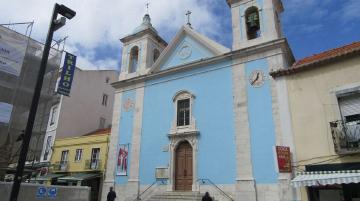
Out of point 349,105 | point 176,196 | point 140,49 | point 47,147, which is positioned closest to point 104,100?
point 47,147

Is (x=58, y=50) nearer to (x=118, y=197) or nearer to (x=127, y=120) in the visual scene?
(x=127, y=120)

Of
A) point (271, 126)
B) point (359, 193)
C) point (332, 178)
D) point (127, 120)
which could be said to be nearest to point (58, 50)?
point (127, 120)

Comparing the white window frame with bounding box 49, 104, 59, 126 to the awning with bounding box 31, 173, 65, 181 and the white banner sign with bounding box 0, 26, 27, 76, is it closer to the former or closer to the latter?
the awning with bounding box 31, 173, 65, 181

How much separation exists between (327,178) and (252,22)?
9.25 metres

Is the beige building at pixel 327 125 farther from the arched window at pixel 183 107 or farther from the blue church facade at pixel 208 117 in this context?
the arched window at pixel 183 107

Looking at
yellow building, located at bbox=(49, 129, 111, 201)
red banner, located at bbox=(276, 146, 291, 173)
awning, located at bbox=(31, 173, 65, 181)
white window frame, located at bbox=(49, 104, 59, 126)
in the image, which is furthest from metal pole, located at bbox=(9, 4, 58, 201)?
white window frame, located at bbox=(49, 104, 59, 126)

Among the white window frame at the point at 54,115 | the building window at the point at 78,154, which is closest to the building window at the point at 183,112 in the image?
the building window at the point at 78,154

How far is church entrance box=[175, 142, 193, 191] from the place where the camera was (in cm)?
1534

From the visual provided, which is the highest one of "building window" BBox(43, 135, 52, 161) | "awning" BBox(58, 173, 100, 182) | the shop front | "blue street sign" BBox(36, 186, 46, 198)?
"building window" BBox(43, 135, 52, 161)

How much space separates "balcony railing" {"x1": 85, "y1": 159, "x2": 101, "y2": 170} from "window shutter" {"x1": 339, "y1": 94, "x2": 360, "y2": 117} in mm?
15600

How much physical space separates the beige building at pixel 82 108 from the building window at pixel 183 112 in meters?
12.9

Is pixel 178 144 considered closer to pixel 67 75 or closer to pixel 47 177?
pixel 67 75

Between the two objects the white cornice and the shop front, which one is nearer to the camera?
the shop front

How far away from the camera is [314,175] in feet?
35.5
